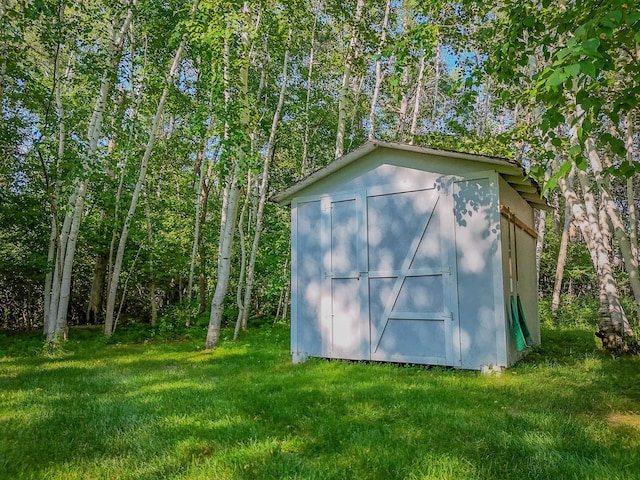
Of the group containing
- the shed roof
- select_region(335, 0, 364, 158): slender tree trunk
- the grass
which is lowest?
the grass

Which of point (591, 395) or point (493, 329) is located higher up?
point (493, 329)

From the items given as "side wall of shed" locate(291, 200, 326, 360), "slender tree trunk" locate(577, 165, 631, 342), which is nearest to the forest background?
"slender tree trunk" locate(577, 165, 631, 342)

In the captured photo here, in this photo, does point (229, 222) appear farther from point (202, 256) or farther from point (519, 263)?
point (519, 263)

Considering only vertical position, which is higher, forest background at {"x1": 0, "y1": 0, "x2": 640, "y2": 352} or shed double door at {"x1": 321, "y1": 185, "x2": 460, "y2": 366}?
forest background at {"x1": 0, "y1": 0, "x2": 640, "y2": 352}

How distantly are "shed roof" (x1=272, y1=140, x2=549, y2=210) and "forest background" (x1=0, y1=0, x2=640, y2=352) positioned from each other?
355 millimetres

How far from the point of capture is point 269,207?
14.4m

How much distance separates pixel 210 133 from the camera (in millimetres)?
8562

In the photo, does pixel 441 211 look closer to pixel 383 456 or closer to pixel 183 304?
pixel 383 456

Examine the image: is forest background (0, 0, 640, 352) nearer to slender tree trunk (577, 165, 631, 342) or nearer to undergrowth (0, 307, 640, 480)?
slender tree trunk (577, 165, 631, 342)

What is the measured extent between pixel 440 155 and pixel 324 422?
3926 mm

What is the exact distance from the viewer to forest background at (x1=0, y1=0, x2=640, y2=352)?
6.37 meters

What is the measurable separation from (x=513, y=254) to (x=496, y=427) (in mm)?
3643

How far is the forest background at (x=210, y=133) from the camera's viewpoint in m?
6.37

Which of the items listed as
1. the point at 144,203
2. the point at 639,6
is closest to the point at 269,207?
the point at 144,203
